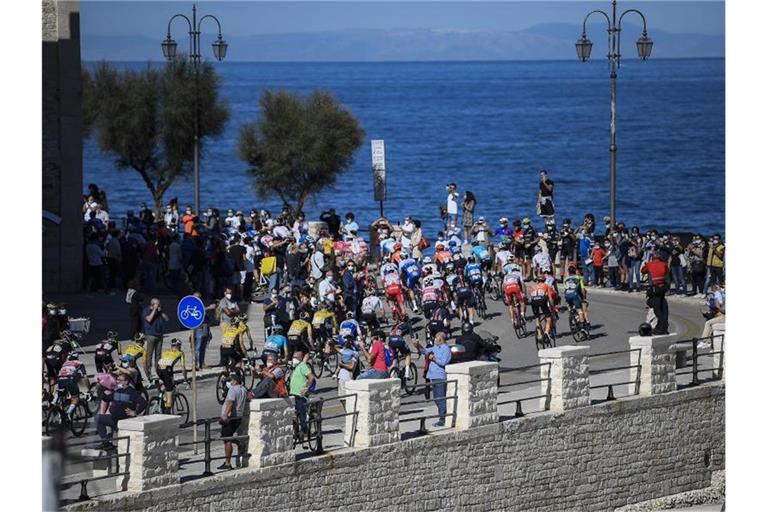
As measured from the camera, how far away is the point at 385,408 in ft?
94.8

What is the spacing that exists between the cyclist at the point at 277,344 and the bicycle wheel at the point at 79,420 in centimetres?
313

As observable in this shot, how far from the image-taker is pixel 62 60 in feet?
141

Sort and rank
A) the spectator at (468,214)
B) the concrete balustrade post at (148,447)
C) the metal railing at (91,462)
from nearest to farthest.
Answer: the metal railing at (91,462) < the concrete balustrade post at (148,447) < the spectator at (468,214)

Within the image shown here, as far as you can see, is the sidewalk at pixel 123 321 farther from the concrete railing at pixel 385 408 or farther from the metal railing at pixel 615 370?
the metal railing at pixel 615 370

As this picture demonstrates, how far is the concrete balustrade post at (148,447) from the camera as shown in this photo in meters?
24.7

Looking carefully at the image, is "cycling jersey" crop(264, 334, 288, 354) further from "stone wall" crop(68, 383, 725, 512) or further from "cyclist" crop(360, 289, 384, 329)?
"cyclist" crop(360, 289, 384, 329)

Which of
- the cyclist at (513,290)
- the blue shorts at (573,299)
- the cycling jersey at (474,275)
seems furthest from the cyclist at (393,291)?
the blue shorts at (573,299)

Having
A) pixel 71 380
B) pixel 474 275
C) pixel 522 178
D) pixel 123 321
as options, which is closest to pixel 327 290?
pixel 474 275

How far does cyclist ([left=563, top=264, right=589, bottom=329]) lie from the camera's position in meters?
37.9

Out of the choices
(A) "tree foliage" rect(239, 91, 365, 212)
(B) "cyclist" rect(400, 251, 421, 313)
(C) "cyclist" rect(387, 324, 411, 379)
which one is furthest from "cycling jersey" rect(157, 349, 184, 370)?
(A) "tree foliage" rect(239, 91, 365, 212)

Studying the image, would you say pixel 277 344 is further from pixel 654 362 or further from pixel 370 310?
pixel 654 362
